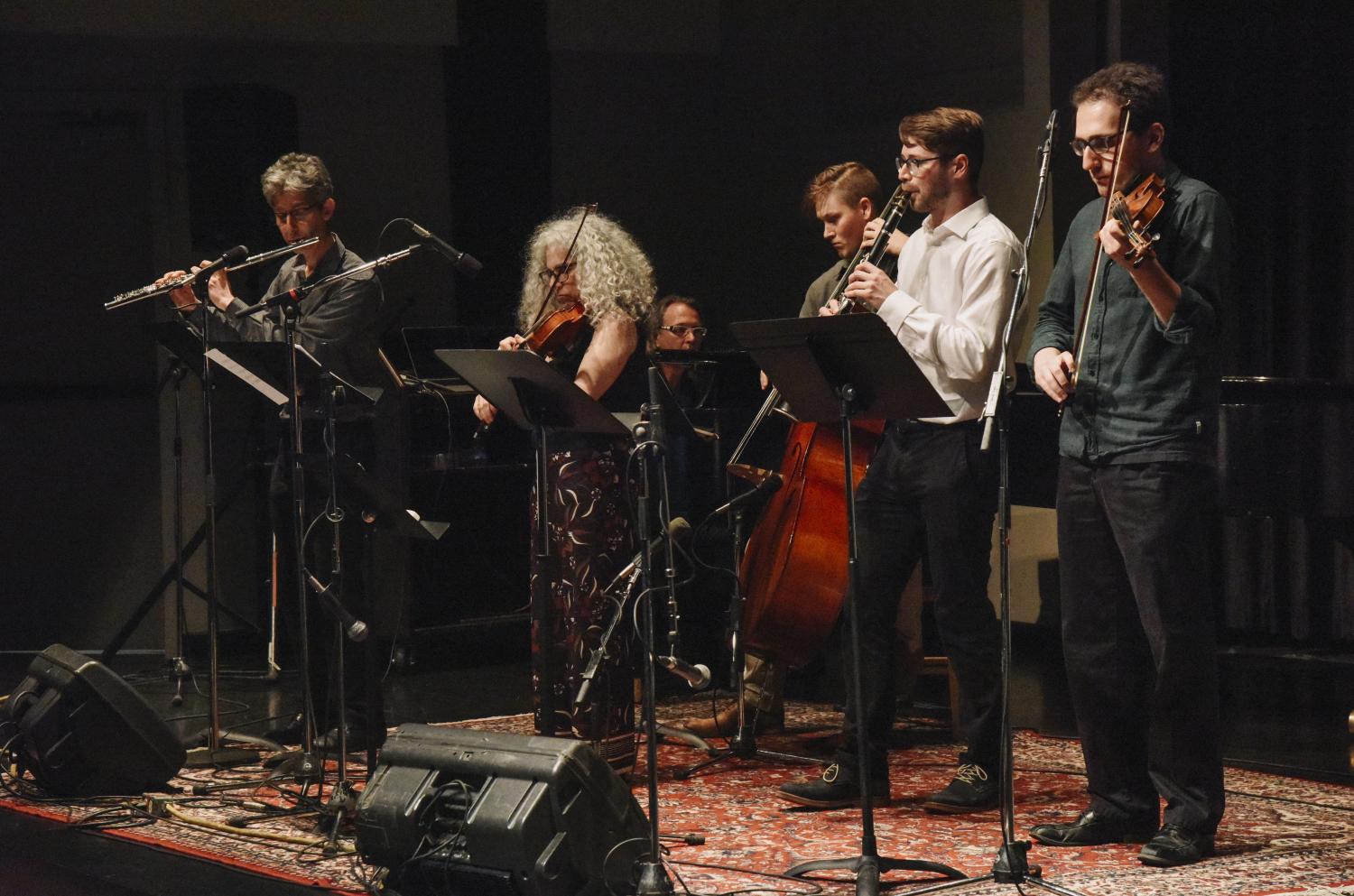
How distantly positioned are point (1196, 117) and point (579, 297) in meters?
3.45

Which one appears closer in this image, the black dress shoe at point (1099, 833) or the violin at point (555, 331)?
the black dress shoe at point (1099, 833)

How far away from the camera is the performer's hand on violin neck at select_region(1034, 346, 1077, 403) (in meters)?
3.73

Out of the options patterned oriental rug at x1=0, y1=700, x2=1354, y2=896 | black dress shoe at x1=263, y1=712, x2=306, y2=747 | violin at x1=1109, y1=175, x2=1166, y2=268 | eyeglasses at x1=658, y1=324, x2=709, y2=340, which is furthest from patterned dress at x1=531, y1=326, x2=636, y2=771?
eyeglasses at x1=658, y1=324, x2=709, y2=340

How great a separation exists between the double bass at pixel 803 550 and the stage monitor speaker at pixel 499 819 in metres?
1.25

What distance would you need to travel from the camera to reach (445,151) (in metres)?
8.64

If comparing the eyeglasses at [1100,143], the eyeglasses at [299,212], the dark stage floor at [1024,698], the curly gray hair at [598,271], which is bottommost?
the dark stage floor at [1024,698]

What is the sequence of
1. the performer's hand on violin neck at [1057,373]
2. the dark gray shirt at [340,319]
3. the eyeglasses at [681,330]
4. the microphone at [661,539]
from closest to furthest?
the performer's hand on violin neck at [1057,373] < the microphone at [661,539] < the dark gray shirt at [340,319] < the eyeglasses at [681,330]

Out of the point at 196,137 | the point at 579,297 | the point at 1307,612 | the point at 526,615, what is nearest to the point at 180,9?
the point at 196,137

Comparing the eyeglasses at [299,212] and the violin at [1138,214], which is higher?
the eyeglasses at [299,212]

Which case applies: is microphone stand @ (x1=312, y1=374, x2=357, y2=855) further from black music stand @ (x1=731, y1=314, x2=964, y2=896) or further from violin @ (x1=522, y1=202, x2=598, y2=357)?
black music stand @ (x1=731, y1=314, x2=964, y2=896)

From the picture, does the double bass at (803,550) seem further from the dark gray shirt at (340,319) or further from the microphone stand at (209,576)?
the microphone stand at (209,576)

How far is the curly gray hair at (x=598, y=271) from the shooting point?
181 inches

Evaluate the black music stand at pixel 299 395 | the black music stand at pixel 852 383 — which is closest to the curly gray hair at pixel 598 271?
the black music stand at pixel 299 395

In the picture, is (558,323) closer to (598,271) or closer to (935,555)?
(598,271)
